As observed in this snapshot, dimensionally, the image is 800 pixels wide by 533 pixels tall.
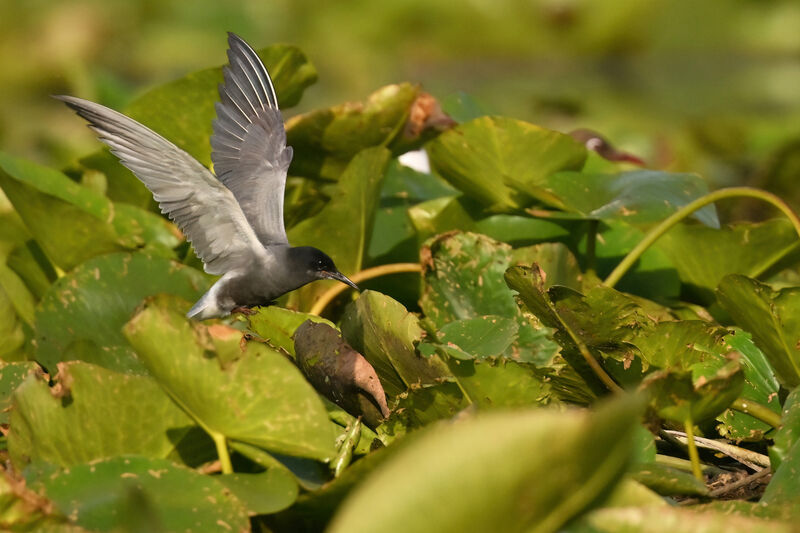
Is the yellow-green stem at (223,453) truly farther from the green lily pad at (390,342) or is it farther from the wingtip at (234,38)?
the wingtip at (234,38)

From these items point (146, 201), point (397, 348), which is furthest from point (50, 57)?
point (397, 348)

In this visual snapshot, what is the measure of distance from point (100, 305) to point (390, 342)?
1.27 feet

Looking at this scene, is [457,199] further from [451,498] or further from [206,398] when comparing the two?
[451,498]

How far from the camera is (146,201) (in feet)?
5.67

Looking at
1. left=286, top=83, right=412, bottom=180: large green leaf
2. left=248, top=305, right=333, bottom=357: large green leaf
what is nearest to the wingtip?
left=286, top=83, right=412, bottom=180: large green leaf

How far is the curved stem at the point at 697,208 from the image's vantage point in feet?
4.37

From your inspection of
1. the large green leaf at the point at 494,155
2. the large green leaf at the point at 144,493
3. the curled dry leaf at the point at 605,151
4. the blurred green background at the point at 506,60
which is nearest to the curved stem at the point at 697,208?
the large green leaf at the point at 494,155

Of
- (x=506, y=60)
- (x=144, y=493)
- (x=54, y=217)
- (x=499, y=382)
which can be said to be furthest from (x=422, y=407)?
(x=506, y=60)

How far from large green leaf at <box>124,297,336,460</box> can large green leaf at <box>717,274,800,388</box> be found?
1.74 feet

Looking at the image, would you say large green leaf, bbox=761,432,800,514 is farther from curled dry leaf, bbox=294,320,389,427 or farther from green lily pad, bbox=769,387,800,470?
curled dry leaf, bbox=294,320,389,427

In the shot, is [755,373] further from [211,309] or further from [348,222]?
[211,309]

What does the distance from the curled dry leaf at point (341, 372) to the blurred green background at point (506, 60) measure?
147cm

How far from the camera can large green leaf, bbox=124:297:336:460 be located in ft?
2.91

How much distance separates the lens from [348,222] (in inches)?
58.5
